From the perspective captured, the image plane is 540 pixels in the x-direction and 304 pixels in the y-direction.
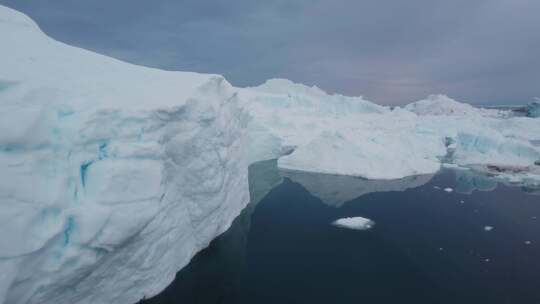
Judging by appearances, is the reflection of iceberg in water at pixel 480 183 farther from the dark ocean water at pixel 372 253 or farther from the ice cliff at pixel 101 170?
the ice cliff at pixel 101 170

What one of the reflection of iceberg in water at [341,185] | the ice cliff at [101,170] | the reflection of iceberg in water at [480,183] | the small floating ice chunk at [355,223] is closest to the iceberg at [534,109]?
the reflection of iceberg in water at [480,183]

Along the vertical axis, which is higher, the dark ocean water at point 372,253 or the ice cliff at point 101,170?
the ice cliff at point 101,170

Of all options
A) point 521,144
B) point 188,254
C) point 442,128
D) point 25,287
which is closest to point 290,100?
point 442,128

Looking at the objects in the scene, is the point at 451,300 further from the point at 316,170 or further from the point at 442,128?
the point at 442,128

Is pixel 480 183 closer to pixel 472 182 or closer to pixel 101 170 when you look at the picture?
pixel 472 182

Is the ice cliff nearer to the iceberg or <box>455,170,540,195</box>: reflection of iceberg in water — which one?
<box>455,170,540,195</box>: reflection of iceberg in water

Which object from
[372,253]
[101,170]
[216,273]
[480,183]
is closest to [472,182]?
[480,183]
